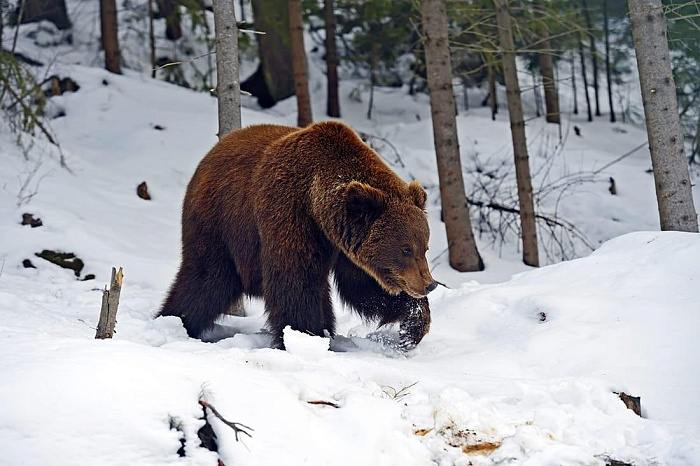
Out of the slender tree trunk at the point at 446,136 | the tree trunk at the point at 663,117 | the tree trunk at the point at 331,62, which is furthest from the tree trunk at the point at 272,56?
the tree trunk at the point at 663,117

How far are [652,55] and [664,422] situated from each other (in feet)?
13.2

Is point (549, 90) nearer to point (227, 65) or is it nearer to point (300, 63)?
point (300, 63)

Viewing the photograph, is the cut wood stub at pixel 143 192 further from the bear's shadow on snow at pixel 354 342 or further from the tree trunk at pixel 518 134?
the bear's shadow on snow at pixel 354 342

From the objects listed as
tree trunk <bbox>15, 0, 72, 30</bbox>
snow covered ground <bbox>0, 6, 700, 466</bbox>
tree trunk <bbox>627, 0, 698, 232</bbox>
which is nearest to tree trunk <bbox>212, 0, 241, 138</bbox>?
snow covered ground <bbox>0, 6, 700, 466</bbox>

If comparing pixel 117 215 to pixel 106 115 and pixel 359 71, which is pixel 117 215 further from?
pixel 359 71

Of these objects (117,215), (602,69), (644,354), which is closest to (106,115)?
(117,215)

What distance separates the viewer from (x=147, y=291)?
7.95m

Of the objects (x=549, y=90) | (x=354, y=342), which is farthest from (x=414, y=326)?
(x=549, y=90)

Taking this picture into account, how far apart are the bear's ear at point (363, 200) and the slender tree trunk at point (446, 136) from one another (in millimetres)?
4592

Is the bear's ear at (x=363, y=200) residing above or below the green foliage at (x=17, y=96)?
below

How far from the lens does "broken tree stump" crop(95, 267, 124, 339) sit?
4.08 metres

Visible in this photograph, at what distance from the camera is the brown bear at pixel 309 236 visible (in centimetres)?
524

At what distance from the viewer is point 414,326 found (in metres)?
5.46

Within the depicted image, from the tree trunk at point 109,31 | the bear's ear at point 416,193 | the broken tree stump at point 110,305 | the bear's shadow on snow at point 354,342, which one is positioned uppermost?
the tree trunk at point 109,31
